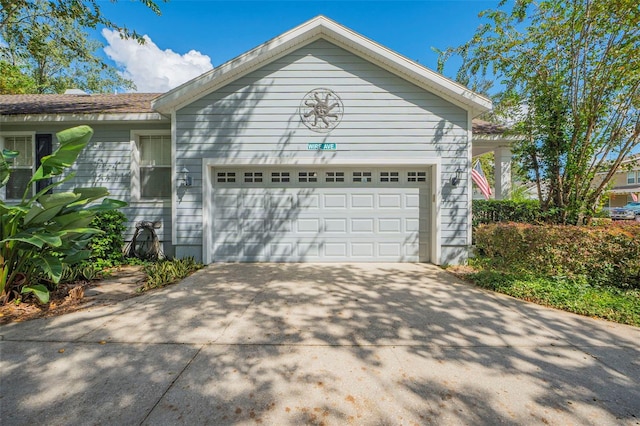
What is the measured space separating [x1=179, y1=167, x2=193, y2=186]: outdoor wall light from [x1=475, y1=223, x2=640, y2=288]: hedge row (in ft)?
21.7

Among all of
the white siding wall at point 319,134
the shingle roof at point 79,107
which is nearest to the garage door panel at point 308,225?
the white siding wall at point 319,134

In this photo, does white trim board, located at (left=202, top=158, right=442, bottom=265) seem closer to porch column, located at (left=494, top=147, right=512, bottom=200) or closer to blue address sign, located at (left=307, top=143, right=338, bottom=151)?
blue address sign, located at (left=307, top=143, right=338, bottom=151)

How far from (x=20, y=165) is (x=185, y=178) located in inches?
178

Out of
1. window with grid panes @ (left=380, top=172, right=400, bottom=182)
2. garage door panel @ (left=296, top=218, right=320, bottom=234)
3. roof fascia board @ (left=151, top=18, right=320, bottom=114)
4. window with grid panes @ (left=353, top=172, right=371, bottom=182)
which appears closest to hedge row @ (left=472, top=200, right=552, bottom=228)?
window with grid panes @ (left=380, top=172, right=400, bottom=182)

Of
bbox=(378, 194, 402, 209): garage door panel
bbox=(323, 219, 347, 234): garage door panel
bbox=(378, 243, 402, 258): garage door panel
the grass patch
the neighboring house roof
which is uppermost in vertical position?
the neighboring house roof

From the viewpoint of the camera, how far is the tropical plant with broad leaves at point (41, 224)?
3.54 meters

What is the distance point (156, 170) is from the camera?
22.5ft

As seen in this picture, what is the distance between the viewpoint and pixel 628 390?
2154mm

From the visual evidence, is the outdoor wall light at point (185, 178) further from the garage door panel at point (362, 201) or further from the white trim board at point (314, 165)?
the garage door panel at point (362, 201)

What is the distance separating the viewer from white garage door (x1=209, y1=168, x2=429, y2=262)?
6.49 metres

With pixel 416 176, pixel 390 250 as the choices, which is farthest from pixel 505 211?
pixel 390 250

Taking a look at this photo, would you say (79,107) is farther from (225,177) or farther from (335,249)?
(335,249)

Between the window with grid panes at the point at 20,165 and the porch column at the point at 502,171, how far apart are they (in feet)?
40.7

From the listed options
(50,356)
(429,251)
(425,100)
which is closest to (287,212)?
(429,251)
